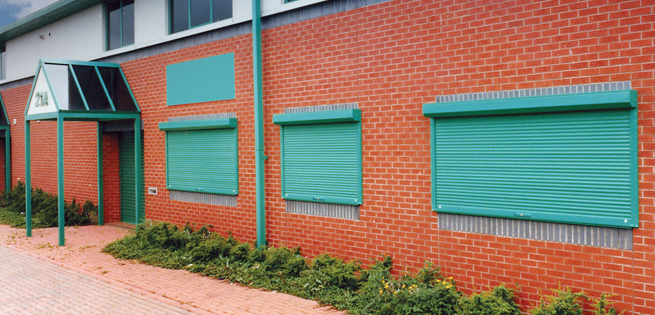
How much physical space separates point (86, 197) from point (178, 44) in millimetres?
5933

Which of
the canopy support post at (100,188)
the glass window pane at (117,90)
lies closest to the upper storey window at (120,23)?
the glass window pane at (117,90)

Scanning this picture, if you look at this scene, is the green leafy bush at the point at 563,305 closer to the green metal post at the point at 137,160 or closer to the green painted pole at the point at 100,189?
the green metal post at the point at 137,160

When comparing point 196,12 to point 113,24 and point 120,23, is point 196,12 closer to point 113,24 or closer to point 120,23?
point 120,23

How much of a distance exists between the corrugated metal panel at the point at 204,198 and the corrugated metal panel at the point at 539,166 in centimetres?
470

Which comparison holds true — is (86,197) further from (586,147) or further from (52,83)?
(586,147)

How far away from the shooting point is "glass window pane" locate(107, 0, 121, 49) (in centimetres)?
1357

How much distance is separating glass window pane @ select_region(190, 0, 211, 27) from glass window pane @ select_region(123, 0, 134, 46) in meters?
2.74

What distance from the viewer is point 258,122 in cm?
927

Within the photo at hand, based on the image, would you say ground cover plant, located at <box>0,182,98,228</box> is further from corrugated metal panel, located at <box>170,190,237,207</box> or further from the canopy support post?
corrugated metal panel, located at <box>170,190,237,207</box>

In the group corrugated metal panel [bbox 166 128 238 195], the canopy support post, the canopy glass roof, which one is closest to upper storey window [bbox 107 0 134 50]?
the canopy glass roof

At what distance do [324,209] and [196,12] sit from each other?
542 centimetres

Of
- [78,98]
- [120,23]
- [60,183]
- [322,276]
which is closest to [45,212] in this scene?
[60,183]

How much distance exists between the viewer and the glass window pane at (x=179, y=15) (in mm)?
11406

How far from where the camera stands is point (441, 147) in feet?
23.1
